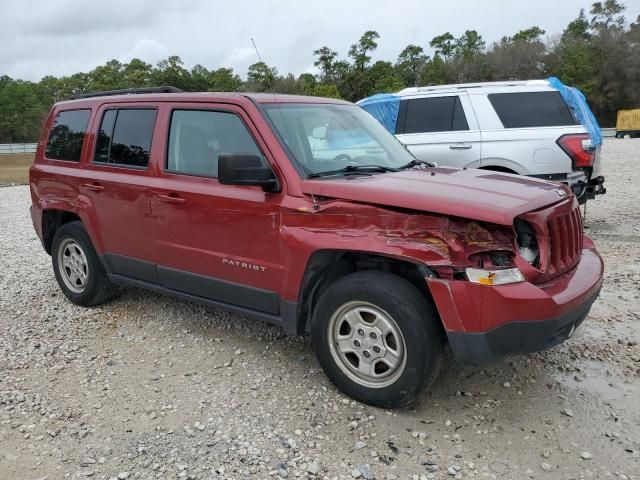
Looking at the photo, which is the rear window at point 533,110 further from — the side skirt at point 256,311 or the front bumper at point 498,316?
the side skirt at point 256,311

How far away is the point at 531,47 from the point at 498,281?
7305 centimetres

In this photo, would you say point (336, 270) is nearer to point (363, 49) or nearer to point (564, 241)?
point (564, 241)

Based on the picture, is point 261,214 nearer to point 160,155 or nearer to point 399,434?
point 160,155

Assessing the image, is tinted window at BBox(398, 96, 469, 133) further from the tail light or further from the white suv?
the tail light

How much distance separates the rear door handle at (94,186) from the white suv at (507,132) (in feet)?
16.0

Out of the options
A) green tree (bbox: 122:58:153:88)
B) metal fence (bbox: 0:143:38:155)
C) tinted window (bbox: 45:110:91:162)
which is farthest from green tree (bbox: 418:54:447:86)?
tinted window (bbox: 45:110:91:162)

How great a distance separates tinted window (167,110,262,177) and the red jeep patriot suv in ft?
0.04

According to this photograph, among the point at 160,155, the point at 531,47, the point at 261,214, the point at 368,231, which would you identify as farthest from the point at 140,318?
the point at 531,47

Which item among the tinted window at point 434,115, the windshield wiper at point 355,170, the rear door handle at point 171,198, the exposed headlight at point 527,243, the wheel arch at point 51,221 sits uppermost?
the tinted window at point 434,115

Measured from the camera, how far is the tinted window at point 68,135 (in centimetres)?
509

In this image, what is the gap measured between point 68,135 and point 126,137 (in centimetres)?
99

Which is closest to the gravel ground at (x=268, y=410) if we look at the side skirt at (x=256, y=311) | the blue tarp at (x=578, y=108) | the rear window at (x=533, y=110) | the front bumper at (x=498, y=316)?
the side skirt at (x=256, y=311)

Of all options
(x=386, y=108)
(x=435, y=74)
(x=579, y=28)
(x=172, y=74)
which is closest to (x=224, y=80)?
(x=172, y=74)

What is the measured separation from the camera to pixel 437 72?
7056 centimetres
